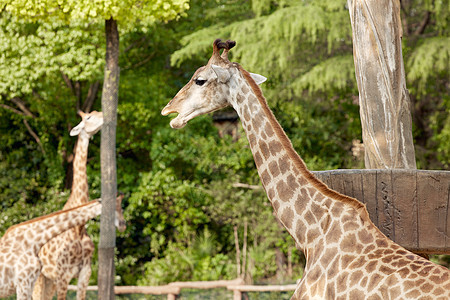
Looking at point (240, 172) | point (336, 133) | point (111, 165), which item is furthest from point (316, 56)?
point (111, 165)

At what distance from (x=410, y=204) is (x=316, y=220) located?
1.30 ft

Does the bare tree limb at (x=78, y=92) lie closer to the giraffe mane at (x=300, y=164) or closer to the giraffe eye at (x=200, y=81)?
the giraffe eye at (x=200, y=81)

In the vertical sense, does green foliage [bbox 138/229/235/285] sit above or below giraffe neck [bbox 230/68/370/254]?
below

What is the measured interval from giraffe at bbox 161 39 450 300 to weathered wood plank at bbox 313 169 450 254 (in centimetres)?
7

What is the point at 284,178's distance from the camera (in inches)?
102

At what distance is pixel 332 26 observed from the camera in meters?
8.13

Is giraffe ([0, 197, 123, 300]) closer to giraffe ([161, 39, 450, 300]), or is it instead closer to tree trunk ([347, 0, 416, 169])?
giraffe ([161, 39, 450, 300])

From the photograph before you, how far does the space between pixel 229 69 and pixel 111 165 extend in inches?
155

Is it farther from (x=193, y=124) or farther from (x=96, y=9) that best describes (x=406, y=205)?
(x=193, y=124)

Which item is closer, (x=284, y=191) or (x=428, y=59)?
(x=284, y=191)

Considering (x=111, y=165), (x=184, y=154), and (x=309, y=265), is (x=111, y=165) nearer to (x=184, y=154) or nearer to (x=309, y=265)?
(x=184, y=154)

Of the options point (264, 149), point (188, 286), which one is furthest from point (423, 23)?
point (264, 149)

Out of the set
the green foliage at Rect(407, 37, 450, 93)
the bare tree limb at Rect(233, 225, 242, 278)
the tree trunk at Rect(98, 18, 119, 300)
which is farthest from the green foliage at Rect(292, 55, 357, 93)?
the tree trunk at Rect(98, 18, 119, 300)

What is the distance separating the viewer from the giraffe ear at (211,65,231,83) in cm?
281
